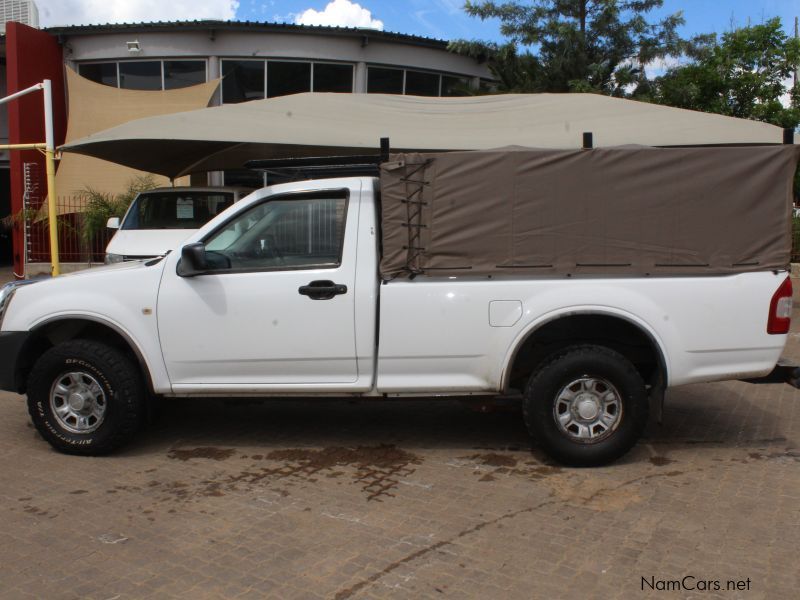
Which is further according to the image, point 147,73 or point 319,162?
point 147,73

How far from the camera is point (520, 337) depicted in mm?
4895

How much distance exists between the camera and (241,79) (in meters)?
17.2

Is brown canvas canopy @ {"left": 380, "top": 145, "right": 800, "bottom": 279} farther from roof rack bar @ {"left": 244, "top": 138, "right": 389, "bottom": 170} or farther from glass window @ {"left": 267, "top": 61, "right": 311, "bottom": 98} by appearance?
glass window @ {"left": 267, "top": 61, "right": 311, "bottom": 98}

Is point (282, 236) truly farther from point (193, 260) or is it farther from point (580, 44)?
point (580, 44)

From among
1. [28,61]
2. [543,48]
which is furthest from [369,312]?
[28,61]

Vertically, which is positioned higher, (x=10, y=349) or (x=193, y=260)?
(x=193, y=260)

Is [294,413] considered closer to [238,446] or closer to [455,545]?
[238,446]

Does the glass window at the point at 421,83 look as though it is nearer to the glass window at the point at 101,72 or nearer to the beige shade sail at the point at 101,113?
the beige shade sail at the point at 101,113


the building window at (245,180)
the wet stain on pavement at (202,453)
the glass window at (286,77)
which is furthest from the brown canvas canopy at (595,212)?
the glass window at (286,77)

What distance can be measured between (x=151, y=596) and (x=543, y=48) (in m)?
12.8

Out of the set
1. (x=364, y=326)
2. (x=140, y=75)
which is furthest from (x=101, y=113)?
(x=364, y=326)

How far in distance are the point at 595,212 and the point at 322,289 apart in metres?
1.88

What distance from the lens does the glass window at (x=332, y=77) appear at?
688 inches

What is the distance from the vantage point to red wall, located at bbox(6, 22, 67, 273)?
Result: 15.9m
